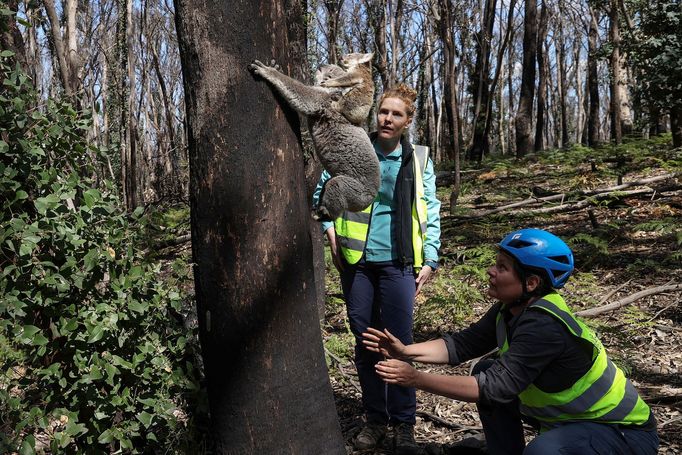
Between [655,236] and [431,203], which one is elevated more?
[431,203]

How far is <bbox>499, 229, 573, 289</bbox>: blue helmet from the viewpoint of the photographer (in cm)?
308

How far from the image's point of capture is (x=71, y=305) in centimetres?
317

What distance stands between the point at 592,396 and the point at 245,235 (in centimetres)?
187

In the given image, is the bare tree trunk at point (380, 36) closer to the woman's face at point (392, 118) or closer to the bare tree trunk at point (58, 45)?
the bare tree trunk at point (58, 45)

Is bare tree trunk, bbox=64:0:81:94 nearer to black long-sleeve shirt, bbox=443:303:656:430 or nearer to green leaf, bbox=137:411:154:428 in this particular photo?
green leaf, bbox=137:411:154:428

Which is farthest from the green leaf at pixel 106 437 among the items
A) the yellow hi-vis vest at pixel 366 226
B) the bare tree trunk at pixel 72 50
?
the bare tree trunk at pixel 72 50

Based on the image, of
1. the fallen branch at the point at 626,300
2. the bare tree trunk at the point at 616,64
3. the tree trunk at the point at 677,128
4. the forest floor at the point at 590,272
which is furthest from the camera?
the bare tree trunk at the point at 616,64

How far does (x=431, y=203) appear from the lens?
448 centimetres

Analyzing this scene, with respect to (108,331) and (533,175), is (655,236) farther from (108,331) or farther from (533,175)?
(108,331)

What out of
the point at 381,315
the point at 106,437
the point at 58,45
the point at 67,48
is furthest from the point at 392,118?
the point at 67,48

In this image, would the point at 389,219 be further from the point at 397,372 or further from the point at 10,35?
the point at 10,35

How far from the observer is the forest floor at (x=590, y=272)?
16.1ft

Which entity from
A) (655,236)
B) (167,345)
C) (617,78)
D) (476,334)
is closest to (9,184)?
(167,345)

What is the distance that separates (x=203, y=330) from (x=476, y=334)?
1.56 metres
